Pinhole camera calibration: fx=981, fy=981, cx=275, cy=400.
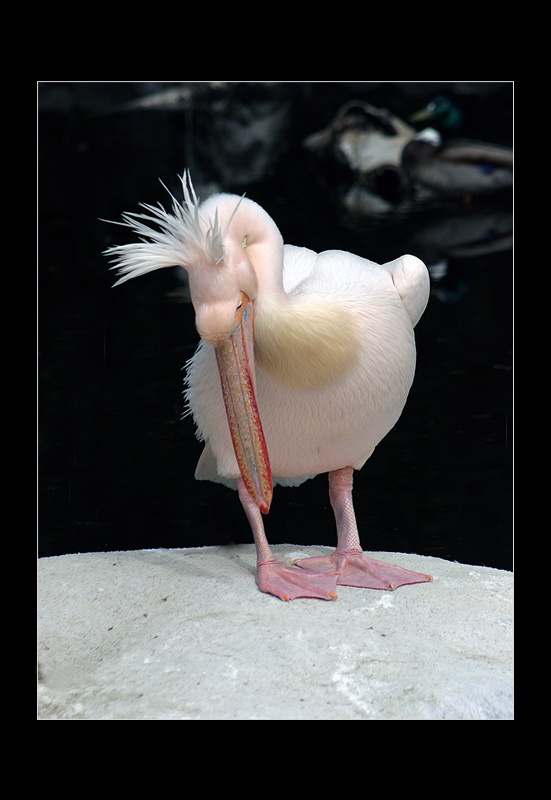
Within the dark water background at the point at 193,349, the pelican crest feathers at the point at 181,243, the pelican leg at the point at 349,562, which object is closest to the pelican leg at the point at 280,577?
the pelican leg at the point at 349,562

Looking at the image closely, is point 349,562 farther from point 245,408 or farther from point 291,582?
point 245,408

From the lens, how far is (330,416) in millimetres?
3219

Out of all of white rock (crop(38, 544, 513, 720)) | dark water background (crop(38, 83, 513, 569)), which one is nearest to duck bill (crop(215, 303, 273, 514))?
white rock (crop(38, 544, 513, 720))

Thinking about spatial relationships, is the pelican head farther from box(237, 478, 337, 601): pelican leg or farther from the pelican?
box(237, 478, 337, 601): pelican leg

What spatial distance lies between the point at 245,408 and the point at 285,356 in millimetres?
210

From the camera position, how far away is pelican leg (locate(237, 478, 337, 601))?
317 centimetres

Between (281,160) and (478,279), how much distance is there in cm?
444

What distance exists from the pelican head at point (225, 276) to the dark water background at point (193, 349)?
97 centimetres

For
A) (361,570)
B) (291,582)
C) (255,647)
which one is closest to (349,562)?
(361,570)

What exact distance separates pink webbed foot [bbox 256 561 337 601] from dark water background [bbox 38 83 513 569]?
2.00 feet

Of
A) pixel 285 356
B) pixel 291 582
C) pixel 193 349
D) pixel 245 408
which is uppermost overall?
pixel 193 349

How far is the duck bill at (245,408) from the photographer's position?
2.91m

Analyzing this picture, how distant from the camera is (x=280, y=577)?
10.6 ft

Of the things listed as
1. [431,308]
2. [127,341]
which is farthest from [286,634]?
[431,308]
